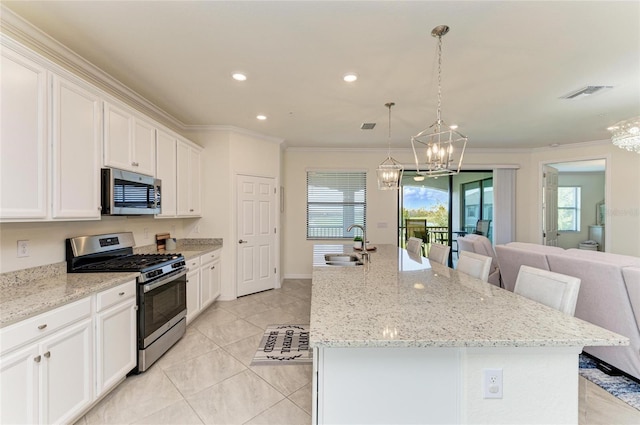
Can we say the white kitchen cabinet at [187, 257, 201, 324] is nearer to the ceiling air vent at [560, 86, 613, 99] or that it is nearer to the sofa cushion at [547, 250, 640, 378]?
the sofa cushion at [547, 250, 640, 378]

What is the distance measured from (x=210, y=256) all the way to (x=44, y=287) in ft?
6.64

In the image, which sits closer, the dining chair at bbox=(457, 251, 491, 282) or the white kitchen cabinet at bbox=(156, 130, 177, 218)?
the dining chair at bbox=(457, 251, 491, 282)

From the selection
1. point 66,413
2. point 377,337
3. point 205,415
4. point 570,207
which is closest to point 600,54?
point 377,337

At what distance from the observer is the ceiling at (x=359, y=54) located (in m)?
1.75

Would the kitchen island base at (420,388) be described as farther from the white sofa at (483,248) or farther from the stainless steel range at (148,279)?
the white sofa at (483,248)

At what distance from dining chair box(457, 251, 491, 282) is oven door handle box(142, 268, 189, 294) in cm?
270

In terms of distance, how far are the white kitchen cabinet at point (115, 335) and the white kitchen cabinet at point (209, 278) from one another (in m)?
1.31

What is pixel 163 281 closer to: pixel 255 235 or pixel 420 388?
pixel 255 235

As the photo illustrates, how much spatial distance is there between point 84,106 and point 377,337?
2.57m

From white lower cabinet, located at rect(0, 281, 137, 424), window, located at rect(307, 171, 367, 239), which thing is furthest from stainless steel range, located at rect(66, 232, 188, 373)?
window, located at rect(307, 171, 367, 239)

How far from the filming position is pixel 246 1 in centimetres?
167

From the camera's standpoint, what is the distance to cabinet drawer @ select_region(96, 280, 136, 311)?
1905 millimetres

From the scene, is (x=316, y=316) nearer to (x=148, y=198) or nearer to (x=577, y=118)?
(x=148, y=198)

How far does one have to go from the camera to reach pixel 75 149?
2.00 metres
